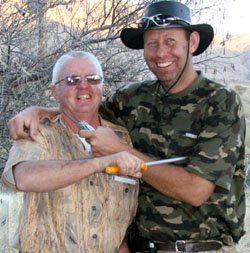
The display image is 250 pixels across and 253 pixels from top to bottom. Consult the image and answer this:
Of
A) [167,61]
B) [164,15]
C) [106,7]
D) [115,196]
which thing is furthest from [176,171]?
[106,7]

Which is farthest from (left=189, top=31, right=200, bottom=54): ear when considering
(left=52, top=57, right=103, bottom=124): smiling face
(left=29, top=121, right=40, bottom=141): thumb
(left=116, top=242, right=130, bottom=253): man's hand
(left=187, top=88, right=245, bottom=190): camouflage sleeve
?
(left=116, top=242, right=130, bottom=253): man's hand

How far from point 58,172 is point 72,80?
2.41 ft

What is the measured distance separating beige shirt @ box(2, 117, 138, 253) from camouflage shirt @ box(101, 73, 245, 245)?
28 cm

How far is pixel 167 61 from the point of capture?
11.5 ft

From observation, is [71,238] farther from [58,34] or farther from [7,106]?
[58,34]

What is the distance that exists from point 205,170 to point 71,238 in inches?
34.1

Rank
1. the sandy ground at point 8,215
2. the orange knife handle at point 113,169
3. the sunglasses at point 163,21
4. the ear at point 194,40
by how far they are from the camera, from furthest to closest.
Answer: the sandy ground at point 8,215, the ear at point 194,40, the sunglasses at point 163,21, the orange knife handle at point 113,169

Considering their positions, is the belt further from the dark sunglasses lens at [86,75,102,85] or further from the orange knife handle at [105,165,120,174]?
the dark sunglasses lens at [86,75,102,85]

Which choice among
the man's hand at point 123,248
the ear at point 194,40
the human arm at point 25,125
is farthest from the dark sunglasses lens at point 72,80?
the man's hand at point 123,248

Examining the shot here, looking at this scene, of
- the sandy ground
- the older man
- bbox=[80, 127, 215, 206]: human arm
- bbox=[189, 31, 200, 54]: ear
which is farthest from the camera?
the sandy ground

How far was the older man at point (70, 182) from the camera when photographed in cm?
302

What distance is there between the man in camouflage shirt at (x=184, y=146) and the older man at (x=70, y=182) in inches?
7.7

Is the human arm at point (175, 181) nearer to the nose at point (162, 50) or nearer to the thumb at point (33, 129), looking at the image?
the thumb at point (33, 129)

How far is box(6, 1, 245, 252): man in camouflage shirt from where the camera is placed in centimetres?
324
